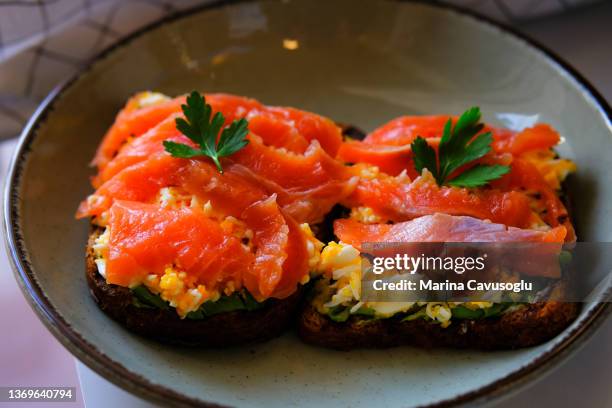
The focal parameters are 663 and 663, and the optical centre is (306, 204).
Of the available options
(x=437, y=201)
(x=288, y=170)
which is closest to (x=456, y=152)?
(x=437, y=201)

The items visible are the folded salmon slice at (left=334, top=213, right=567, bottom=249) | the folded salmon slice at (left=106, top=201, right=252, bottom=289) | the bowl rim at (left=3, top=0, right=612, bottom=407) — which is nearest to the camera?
the bowl rim at (left=3, top=0, right=612, bottom=407)

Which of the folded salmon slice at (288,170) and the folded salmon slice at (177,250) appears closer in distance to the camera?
the folded salmon slice at (177,250)

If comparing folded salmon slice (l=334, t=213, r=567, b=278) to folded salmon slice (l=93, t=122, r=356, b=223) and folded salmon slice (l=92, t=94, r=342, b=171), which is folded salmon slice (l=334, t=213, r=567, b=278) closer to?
folded salmon slice (l=93, t=122, r=356, b=223)

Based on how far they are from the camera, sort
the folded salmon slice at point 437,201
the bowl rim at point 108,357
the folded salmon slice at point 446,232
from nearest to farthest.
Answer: the bowl rim at point 108,357 < the folded salmon slice at point 446,232 < the folded salmon slice at point 437,201

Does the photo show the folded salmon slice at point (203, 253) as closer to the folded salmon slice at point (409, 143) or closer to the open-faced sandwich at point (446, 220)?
the open-faced sandwich at point (446, 220)

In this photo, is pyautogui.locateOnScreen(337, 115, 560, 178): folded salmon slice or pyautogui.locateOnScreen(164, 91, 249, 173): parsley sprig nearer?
pyautogui.locateOnScreen(164, 91, 249, 173): parsley sprig

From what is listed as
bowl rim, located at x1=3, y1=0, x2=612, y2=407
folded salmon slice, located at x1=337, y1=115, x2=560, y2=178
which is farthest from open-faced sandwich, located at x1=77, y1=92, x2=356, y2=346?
bowl rim, located at x1=3, y1=0, x2=612, y2=407

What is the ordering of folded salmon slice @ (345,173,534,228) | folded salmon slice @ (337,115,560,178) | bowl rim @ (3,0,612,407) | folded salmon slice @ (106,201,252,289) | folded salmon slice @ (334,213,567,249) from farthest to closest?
folded salmon slice @ (337,115,560,178), folded salmon slice @ (345,173,534,228), folded salmon slice @ (334,213,567,249), folded salmon slice @ (106,201,252,289), bowl rim @ (3,0,612,407)

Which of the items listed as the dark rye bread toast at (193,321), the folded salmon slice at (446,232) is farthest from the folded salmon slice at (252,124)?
the dark rye bread toast at (193,321)

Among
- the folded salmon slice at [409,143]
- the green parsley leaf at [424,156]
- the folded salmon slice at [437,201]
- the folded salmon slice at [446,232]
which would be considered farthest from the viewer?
the folded salmon slice at [409,143]
